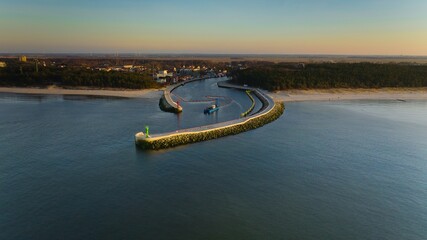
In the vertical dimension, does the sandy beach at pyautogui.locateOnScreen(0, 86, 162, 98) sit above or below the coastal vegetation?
below

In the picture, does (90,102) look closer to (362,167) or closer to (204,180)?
(204,180)

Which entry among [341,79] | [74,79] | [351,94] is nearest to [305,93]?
[351,94]

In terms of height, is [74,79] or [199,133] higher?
[74,79]

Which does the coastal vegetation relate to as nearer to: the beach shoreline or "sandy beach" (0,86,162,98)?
the beach shoreline

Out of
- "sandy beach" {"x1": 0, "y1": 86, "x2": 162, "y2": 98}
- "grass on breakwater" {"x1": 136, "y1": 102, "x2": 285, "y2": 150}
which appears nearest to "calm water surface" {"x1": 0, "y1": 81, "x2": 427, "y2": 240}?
"grass on breakwater" {"x1": 136, "y1": 102, "x2": 285, "y2": 150}

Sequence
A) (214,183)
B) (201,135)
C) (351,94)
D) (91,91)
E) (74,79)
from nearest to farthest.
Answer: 1. (214,183)
2. (201,135)
3. (91,91)
4. (351,94)
5. (74,79)

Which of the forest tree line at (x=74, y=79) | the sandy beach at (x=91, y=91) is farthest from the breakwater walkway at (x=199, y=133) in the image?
the forest tree line at (x=74, y=79)

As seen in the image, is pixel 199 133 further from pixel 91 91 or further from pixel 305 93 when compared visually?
pixel 91 91
